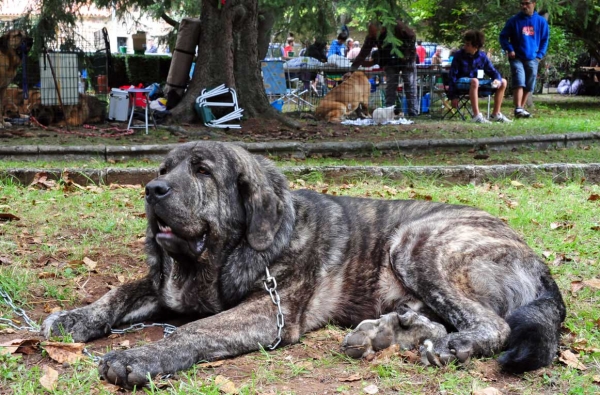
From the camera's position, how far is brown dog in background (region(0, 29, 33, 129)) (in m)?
14.1

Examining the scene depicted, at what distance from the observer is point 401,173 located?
341 inches

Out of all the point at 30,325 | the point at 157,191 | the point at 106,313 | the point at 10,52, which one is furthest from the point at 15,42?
the point at 157,191

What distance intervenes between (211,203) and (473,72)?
12887 millimetres

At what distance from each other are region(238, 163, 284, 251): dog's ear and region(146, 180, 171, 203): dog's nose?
52 cm

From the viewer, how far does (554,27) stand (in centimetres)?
2255

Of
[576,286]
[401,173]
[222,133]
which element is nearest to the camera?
[576,286]

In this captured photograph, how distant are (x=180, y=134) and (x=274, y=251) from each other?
8.61 m

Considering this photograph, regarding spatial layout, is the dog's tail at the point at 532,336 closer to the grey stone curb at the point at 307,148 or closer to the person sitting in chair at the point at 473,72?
the grey stone curb at the point at 307,148

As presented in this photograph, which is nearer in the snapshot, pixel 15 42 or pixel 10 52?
pixel 15 42

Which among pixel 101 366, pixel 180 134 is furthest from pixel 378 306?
pixel 180 134

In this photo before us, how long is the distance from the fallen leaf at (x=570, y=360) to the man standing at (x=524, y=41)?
43.4 ft

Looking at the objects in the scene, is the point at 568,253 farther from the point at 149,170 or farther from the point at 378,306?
the point at 149,170

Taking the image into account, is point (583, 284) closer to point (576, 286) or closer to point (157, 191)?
point (576, 286)

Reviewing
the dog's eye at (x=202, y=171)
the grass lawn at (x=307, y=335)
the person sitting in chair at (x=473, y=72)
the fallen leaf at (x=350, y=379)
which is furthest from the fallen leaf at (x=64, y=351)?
the person sitting in chair at (x=473, y=72)
